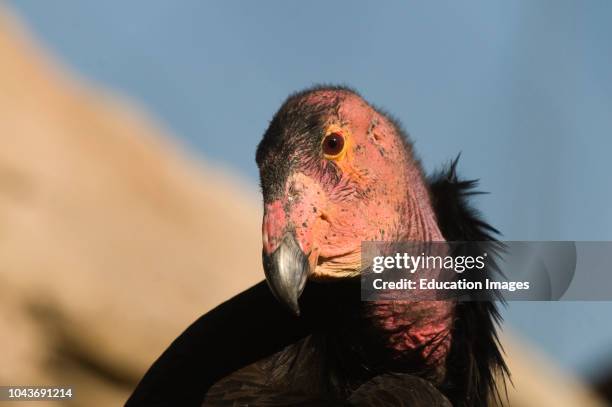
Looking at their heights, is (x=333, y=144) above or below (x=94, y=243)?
below

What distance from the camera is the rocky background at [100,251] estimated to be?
11984 mm

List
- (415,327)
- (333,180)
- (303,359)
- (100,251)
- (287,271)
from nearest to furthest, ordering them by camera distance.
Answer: (287,271) → (333,180) → (303,359) → (415,327) → (100,251)

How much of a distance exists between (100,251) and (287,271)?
935 centimetres

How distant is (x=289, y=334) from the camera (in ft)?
14.8

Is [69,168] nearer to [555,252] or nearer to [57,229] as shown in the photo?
[57,229]

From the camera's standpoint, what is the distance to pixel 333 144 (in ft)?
14.5

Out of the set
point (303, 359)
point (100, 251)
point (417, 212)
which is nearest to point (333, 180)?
point (417, 212)

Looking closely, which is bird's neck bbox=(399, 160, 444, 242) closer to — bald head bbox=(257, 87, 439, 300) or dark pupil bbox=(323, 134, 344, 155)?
bald head bbox=(257, 87, 439, 300)

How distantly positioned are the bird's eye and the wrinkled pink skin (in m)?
0.03

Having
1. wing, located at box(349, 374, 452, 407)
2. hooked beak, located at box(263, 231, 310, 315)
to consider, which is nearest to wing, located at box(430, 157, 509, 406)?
wing, located at box(349, 374, 452, 407)

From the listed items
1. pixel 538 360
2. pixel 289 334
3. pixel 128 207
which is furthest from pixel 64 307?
pixel 289 334

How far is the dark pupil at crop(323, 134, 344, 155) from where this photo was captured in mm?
4387

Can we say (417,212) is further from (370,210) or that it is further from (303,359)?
(303,359)

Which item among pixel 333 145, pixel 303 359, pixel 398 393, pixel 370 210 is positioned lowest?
pixel 398 393
